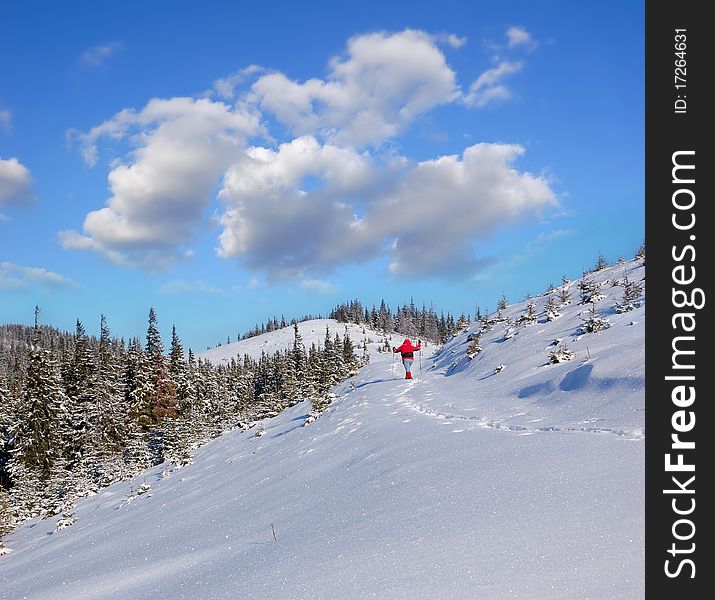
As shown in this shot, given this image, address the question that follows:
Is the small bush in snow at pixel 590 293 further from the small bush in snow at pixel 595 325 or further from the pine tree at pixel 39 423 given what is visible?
the pine tree at pixel 39 423

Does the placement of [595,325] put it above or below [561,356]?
above

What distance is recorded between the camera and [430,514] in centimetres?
517

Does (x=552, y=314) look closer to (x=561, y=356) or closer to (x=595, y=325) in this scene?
(x=595, y=325)

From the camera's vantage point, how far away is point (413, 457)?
8195 millimetres

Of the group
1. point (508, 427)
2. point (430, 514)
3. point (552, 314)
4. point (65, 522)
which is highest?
point (552, 314)

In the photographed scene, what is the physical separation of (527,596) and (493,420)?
24.5ft

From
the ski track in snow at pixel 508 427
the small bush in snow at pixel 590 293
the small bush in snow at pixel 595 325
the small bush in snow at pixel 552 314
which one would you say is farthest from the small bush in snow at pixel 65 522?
the small bush in snow at pixel 590 293

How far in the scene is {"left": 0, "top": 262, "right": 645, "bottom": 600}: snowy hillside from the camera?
360 centimetres

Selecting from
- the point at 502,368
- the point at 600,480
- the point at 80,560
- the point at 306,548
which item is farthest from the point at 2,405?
the point at 600,480

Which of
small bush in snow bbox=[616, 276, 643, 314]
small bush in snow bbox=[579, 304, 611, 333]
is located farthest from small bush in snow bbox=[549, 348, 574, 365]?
small bush in snow bbox=[616, 276, 643, 314]

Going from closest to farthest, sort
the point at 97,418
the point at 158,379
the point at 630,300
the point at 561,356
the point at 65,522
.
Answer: the point at 561,356 < the point at 630,300 < the point at 65,522 < the point at 97,418 < the point at 158,379

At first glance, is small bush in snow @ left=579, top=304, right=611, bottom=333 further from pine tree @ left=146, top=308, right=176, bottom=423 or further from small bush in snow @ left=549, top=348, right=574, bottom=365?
pine tree @ left=146, top=308, right=176, bottom=423

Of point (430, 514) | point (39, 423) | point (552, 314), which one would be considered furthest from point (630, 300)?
point (39, 423)
